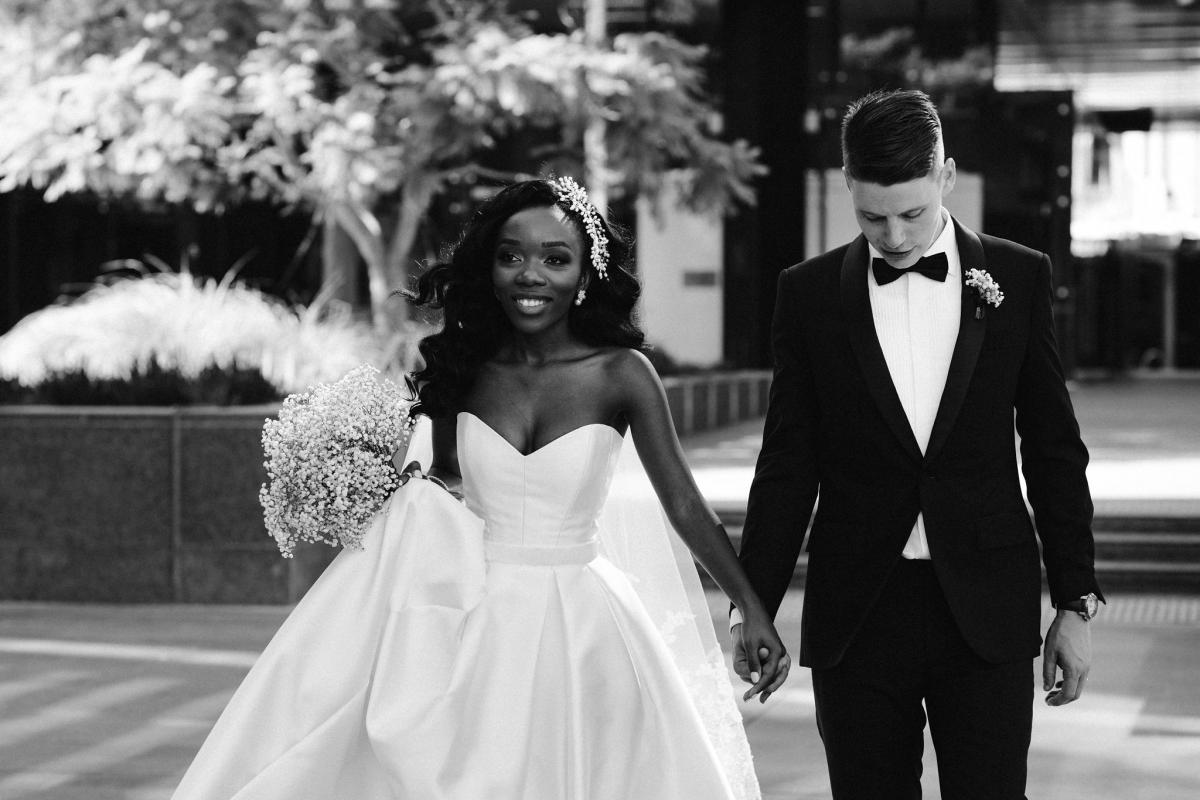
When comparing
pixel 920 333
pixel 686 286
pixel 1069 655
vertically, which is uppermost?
pixel 686 286

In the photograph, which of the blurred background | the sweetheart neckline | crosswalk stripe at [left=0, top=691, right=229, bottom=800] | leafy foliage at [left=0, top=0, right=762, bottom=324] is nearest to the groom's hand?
the sweetheart neckline

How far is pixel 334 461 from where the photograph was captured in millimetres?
3729

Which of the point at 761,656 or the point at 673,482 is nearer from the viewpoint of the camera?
the point at 761,656

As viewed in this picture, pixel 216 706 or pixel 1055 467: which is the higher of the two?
pixel 1055 467

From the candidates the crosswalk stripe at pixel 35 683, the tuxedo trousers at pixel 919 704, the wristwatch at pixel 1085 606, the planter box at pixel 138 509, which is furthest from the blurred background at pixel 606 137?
the crosswalk stripe at pixel 35 683

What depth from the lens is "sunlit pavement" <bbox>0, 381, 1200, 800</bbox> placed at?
5.76 meters

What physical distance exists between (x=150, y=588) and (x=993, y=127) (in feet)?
60.1

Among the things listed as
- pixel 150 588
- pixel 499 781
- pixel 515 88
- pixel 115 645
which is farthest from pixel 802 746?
pixel 515 88

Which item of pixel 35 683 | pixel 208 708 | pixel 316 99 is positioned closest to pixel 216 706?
pixel 208 708

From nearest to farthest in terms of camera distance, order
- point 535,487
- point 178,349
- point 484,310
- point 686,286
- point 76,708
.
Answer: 1. point 535,487
2. point 484,310
3. point 76,708
4. point 178,349
5. point 686,286

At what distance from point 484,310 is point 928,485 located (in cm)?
106

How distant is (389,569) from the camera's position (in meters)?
3.69

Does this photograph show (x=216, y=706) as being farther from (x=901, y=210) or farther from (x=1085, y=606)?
(x=901, y=210)

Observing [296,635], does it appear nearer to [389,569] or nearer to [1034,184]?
[389,569]
